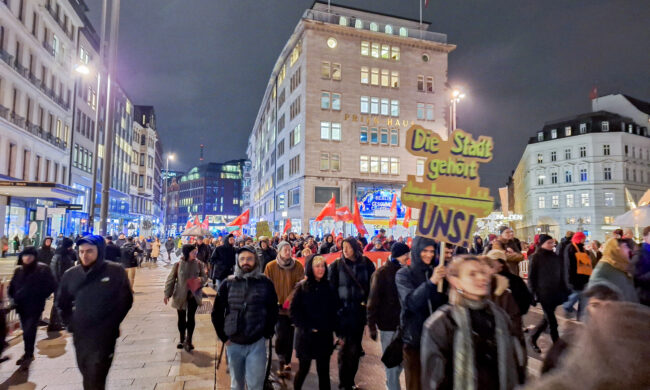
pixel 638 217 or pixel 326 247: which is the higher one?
pixel 638 217

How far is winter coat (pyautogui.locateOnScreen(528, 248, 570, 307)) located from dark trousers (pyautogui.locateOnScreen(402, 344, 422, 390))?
172 inches

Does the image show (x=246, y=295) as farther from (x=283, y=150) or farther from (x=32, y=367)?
(x=283, y=150)

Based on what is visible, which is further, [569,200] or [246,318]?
[569,200]

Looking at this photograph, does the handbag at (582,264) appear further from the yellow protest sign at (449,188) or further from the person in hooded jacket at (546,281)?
the yellow protest sign at (449,188)

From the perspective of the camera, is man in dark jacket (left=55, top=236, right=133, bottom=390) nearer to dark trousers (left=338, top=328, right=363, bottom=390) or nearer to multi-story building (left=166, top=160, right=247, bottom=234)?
dark trousers (left=338, top=328, right=363, bottom=390)

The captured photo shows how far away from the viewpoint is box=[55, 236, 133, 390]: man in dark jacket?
4594 mm

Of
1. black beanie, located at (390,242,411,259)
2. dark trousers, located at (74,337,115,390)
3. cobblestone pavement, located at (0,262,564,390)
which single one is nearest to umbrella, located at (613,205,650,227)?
cobblestone pavement, located at (0,262,564,390)

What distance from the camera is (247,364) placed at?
15.4ft

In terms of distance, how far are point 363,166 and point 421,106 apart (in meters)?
9.50

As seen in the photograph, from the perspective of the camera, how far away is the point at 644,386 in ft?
4.82

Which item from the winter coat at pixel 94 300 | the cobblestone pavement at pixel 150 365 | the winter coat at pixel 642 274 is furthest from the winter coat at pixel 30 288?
the winter coat at pixel 642 274

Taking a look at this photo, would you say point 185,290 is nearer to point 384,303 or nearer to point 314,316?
point 314,316

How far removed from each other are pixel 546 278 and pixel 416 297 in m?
4.78

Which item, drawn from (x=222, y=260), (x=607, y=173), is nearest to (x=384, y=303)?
(x=222, y=260)
